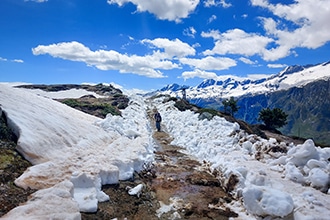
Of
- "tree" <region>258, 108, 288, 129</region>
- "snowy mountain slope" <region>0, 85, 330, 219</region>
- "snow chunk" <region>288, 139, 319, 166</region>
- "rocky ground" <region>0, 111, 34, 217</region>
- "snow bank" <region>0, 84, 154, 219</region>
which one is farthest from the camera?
"tree" <region>258, 108, 288, 129</region>

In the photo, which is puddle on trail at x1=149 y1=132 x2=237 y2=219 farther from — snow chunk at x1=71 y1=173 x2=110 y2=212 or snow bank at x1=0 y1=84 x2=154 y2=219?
snow chunk at x1=71 y1=173 x2=110 y2=212

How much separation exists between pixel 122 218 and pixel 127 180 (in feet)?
11.4

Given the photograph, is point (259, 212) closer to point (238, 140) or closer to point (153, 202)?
point (153, 202)

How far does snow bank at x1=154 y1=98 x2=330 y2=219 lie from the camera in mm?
9555

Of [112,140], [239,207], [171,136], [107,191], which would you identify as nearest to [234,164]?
[239,207]

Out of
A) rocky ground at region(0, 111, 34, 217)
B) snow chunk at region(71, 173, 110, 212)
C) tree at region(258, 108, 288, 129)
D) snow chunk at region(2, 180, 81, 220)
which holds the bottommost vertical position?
tree at region(258, 108, 288, 129)

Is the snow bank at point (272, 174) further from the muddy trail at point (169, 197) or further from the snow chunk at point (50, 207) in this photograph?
the snow chunk at point (50, 207)

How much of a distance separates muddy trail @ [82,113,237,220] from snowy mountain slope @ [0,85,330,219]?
1.50ft

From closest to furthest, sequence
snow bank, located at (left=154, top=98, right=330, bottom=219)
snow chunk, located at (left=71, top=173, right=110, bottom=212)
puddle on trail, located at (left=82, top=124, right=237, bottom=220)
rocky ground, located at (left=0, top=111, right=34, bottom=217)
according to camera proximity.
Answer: rocky ground, located at (left=0, top=111, right=34, bottom=217) → snow chunk, located at (left=71, top=173, right=110, bottom=212) → snow bank, located at (left=154, top=98, right=330, bottom=219) → puddle on trail, located at (left=82, top=124, right=237, bottom=220)

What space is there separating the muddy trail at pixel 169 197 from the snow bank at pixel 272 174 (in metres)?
0.75

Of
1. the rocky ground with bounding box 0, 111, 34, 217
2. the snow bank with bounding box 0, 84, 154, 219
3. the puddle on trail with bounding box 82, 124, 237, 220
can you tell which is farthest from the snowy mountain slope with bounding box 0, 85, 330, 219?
the puddle on trail with bounding box 82, 124, 237, 220

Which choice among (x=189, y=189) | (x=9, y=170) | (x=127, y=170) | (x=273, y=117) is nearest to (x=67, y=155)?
(x=127, y=170)

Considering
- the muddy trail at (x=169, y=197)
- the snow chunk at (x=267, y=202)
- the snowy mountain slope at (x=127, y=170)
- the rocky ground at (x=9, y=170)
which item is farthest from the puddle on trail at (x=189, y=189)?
the rocky ground at (x=9, y=170)

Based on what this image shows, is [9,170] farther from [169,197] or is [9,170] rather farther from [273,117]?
[273,117]
